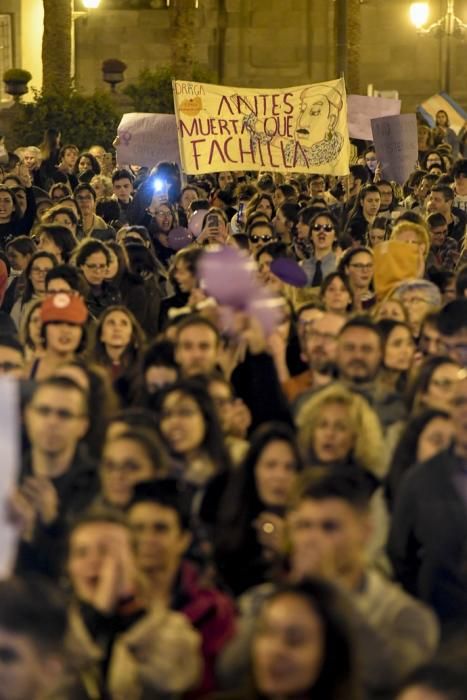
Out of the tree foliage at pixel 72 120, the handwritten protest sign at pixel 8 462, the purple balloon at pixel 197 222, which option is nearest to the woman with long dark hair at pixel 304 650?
the handwritten protest sign at pixel 8 462

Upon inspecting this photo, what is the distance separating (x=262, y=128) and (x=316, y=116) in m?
0.57

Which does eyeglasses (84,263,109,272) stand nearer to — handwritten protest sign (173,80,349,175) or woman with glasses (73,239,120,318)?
woman with glasses (73,239,120,318)

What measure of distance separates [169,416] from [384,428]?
38.1 inches

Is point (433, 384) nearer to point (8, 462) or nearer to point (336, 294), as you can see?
point (8, 462)

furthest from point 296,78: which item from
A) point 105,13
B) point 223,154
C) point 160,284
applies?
point 160,284

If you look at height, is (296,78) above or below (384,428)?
below

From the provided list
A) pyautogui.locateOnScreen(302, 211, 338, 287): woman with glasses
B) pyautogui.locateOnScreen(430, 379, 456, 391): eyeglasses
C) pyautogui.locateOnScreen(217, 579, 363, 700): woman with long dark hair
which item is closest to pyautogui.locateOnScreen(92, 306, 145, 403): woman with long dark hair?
pyautogui.locateOnScreen(430, 379, 456, 391): eyeglasses

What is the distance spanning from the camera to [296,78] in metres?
45.2

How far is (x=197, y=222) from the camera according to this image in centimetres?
1489

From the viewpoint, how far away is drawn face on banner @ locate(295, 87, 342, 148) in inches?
667

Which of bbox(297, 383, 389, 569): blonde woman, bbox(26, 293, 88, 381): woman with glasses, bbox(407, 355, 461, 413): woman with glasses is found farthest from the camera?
bbox(26, 293, 88, 381): woman with glasses

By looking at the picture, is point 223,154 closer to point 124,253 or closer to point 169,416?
point 124,253

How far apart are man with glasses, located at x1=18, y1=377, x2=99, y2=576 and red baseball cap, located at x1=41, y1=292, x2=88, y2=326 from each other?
2.10 m

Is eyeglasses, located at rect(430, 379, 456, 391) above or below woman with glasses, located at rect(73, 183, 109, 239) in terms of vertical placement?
above
